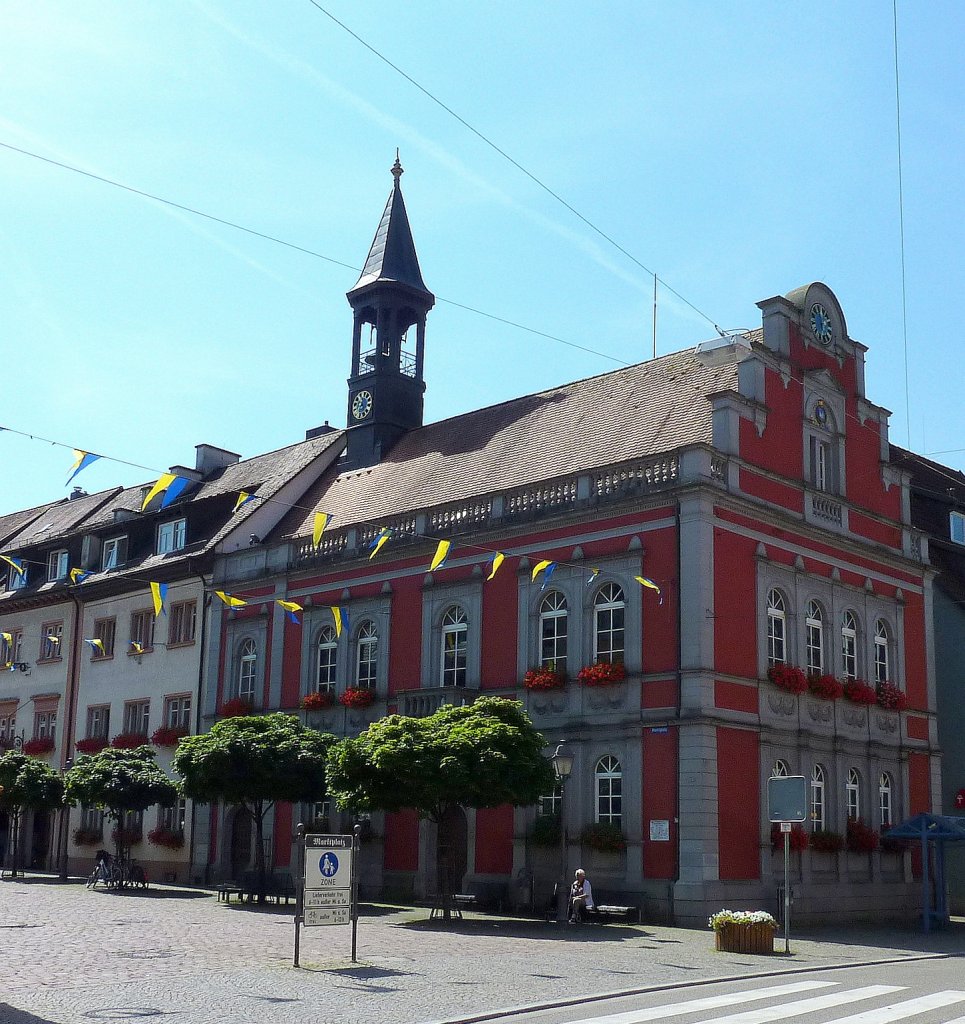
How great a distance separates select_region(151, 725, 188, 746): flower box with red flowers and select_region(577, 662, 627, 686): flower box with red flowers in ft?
50.4

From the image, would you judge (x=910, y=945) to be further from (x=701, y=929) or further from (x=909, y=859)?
(x=909, y=859)

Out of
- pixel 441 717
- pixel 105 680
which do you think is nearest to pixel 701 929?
pixel 441 717

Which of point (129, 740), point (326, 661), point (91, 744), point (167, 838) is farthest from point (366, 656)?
point (91, 744)

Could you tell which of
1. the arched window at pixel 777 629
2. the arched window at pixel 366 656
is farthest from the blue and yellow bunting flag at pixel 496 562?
→ the arched window at pixel 777 629

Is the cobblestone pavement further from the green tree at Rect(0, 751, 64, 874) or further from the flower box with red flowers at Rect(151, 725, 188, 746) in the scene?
the flower box with red flowers at Rect(151, 725, 188, 746)

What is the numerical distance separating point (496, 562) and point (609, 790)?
5479 mm

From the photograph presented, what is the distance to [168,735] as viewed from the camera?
39156 mm

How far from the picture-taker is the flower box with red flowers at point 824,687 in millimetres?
29906

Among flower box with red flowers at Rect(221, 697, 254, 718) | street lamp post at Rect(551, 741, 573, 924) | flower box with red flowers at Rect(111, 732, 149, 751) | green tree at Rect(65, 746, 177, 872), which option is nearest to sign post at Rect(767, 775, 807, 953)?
→ street lamp post at Rect(551, 741, 573, 924)

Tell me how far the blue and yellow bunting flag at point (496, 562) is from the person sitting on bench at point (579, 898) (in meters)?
6.90

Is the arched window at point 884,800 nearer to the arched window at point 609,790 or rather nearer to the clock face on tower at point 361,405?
the arched window at point 609,790

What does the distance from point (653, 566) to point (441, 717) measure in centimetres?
559

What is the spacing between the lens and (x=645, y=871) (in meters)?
26.9

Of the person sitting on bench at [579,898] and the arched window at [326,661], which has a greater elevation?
the arched window at [326,661]
